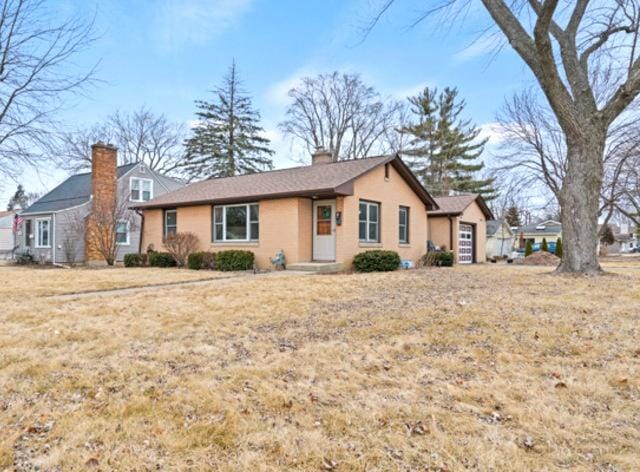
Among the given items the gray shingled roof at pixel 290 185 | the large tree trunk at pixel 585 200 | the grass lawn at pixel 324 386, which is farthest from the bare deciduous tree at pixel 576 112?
the gray shingled roof at pixel 290 185

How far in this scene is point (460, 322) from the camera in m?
5.60

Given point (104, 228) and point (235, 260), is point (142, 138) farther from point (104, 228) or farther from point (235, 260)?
point (235, 260)

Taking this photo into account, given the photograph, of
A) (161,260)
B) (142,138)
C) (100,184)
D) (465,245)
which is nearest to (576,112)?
(465,245)

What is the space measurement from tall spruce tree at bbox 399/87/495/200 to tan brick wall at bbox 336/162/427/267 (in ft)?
68.0

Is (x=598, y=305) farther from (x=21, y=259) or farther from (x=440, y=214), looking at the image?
(x=21, y=259)

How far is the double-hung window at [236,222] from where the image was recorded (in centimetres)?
1525

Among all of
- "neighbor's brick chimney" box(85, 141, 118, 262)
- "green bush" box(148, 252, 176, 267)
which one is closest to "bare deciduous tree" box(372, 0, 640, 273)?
"green bush" box(148, 252, 176, 267)

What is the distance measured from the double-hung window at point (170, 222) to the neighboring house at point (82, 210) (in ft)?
10.4

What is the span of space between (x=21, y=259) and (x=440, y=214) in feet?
65.5

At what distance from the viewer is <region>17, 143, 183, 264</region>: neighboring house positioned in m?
20.0

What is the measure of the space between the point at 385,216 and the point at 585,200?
22.0 feet

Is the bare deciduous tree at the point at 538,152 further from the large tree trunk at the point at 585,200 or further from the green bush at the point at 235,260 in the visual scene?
the green bush at the point at 235,260

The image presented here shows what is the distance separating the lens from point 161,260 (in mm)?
16719

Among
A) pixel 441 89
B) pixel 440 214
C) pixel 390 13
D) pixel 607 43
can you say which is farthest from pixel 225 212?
pixel 441 89
